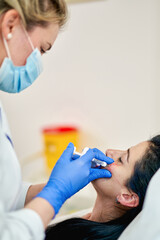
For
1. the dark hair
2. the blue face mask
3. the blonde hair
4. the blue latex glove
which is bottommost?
the dark hair

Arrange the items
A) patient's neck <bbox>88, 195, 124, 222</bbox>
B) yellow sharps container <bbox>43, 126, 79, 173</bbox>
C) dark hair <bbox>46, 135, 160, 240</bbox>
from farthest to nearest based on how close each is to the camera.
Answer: yellow sharps container <bbox>43, 126, 79, 173</bbox> → patient's neck <bbox>88, 195, 124, 222</bbox> → dark hair <bbox>46, 135, 160, 240</bbox>

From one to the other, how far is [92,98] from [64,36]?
0.62 metres

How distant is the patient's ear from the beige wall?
1287 millimetres

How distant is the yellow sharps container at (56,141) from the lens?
2389 mm

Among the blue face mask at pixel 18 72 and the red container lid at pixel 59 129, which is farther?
the red container lid at pixel 59 129

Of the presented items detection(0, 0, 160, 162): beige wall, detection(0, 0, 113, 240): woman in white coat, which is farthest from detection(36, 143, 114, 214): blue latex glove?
detection(0, 0, 160, 162): beige wall

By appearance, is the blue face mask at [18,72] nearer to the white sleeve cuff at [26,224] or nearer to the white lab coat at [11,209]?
the white lab coat at [11,209]

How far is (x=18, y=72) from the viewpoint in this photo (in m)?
1.14

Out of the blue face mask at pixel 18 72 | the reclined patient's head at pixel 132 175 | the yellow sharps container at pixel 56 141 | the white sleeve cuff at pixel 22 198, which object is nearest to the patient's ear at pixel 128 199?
the reclined patient's head at pixel 132 175

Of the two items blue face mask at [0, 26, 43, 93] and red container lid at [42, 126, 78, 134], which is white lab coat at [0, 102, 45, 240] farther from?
red container lid at [42, 126, 78, 134]

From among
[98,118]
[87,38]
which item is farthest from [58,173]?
[87,38]

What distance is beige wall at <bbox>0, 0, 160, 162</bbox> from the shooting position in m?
2.43

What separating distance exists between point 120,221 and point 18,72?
2.68 feet

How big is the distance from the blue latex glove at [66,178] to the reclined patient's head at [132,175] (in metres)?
0.10
